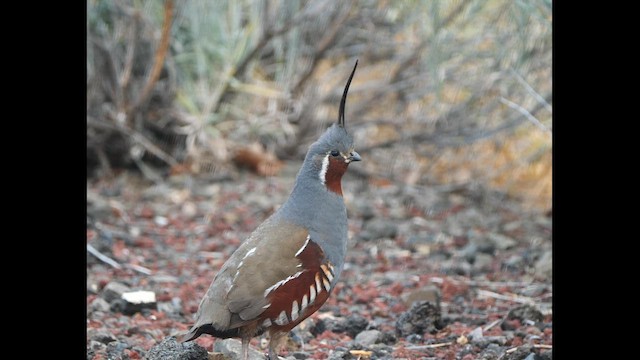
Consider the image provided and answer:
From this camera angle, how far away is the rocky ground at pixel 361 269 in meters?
4.68

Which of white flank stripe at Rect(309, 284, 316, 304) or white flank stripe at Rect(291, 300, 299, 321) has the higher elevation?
white flank stripe at Rect(309, 284, 316, 304)

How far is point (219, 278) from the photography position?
412 centimetres

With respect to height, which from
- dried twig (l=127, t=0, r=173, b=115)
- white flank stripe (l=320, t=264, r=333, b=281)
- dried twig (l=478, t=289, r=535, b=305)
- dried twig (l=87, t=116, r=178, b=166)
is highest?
dried twig (l=127, t=0, r=173, b=115)

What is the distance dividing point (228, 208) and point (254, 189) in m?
0.45

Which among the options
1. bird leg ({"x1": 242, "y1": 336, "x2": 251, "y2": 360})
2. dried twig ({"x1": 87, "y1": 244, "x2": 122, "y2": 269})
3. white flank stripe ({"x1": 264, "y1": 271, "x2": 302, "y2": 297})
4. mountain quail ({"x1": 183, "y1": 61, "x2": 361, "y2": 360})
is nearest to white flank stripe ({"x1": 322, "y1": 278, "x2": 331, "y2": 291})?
mountain quail ({"x1": 183, "y1": 61, "x2": 361, "y2": 360})

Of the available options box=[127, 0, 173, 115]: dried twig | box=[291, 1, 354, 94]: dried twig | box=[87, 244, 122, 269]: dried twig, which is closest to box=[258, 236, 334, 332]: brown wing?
box=[87, 244, 122, 269]: dried twig

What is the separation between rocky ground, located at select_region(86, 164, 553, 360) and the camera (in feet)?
15.4

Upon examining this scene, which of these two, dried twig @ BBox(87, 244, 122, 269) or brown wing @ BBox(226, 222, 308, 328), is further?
dried twig @ BBox(87, 244, 122, 269)

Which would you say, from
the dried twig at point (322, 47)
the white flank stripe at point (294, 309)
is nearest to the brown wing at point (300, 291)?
the white flank stripe at point (294, 309)

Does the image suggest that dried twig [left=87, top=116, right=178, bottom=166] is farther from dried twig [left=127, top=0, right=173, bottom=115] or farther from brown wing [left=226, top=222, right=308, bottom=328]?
brown wing [left=226, top=222, right=308, bottom=328]

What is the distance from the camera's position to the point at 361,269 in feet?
21.5

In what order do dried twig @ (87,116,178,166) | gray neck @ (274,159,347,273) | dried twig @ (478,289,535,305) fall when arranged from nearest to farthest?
gray neck @ (274,159,347,273) < dried twig @ (478,289,535,305) < dried twig @ (87,116,178,166)

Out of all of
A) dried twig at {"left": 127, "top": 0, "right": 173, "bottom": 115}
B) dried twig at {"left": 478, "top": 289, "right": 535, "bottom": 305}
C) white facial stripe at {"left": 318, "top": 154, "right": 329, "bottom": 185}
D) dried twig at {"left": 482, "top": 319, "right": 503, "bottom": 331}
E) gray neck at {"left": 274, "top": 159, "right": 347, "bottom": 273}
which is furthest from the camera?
dried twig at {"left": 127, "top": 0, "right": 173, "bottom": 115}
